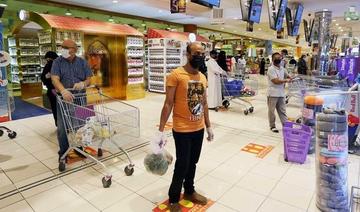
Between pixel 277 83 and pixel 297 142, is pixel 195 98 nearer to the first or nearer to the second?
pixel 297 142

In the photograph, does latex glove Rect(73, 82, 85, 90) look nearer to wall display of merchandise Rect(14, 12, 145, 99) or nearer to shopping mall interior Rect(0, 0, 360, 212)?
shopping mall interior Rect(0, 0, 360, 212)

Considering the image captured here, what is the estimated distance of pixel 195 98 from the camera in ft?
7.47

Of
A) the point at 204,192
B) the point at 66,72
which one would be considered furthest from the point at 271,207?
the point at 66,72

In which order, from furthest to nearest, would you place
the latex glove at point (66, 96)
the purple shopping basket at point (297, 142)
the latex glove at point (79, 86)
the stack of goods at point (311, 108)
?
1. the stack of goods at point (311, 108)
2. the purple shopping basket at point (297, 142)
3. the latex glove at point (79, 86)
4. the latex glove at point (66, 96)

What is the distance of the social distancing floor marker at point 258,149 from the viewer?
402 cm

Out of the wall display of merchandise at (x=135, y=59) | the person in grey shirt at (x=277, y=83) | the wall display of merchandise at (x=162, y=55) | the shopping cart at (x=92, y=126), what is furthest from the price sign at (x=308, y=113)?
the wall display of merchandise at (x=162, y=55)

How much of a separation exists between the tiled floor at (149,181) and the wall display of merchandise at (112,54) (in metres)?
4.01

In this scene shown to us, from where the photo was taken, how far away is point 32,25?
904cm

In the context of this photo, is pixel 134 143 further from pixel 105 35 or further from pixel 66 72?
pixel 105 35

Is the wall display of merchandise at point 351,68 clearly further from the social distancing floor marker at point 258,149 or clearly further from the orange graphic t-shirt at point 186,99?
the orange graphic t-shirt at point 186,99

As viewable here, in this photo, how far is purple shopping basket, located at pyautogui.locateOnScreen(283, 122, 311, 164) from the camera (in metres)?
3.50

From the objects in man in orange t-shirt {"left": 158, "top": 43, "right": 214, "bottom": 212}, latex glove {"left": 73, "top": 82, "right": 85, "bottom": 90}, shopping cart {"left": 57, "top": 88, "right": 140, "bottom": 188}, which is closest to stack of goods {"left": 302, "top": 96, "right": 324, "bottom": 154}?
man in orange t-shirt {"left": 158, "top": 43, "right": 214, "bottom": 212}

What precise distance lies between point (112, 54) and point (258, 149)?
622cm

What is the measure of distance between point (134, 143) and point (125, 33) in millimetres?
5017
